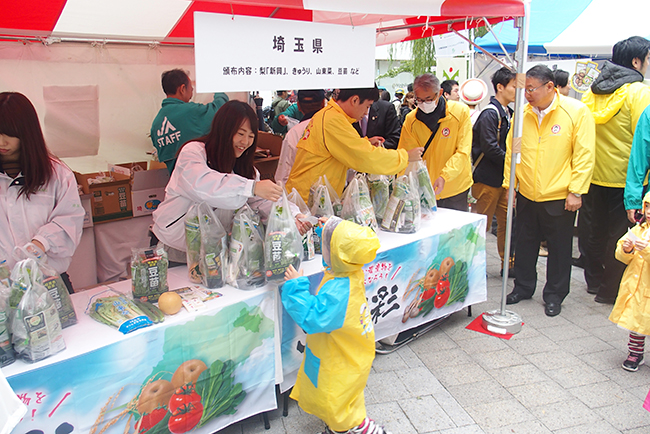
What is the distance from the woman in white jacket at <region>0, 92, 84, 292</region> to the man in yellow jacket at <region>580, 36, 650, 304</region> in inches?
164

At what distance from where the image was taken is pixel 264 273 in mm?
2436

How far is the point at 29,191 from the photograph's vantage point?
2248mm

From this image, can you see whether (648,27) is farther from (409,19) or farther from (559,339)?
(559,339)

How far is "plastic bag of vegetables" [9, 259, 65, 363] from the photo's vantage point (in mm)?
1714

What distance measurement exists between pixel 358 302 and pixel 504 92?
3334 millimetres

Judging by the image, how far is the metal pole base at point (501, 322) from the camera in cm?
364

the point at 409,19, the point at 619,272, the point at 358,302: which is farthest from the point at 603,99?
the point at 358,302

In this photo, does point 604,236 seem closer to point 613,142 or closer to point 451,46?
point 613,142

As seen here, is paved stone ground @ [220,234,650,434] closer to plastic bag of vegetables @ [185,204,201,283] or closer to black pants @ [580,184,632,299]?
black pants @ [580,184,632,299]

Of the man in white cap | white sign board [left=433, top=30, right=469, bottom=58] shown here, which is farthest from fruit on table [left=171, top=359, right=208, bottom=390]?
white sign board [left=433, top=30, right=469, bottom=58]

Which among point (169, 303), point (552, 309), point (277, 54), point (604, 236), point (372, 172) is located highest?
point (277, 54)

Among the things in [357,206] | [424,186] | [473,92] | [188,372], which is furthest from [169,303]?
[473,92]

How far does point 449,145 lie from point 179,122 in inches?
91.7

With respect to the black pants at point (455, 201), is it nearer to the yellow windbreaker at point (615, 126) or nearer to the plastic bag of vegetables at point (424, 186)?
the plastic bag of vegetables at point (424, 186)
